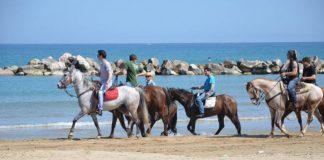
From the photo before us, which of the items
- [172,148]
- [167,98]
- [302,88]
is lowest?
[172,148]

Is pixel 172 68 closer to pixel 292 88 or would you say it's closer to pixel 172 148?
pixel 292 88

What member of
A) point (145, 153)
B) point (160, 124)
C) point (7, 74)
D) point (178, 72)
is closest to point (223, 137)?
point (145, 153)

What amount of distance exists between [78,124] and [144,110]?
717 centimetres

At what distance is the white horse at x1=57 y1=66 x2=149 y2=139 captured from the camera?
19219 millimetres

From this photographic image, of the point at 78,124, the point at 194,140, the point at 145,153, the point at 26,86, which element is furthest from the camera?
the point at 26,86

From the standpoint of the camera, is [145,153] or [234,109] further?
[234,109]

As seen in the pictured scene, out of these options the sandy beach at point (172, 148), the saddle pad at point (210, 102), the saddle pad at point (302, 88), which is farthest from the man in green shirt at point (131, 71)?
the saddle pad at point (302, 88)

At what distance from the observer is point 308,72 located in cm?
2045

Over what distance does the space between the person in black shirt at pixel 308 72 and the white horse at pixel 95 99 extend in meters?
4.24

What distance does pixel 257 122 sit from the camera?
27859 mm

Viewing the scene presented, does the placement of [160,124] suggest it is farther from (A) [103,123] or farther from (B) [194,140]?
(B) [194,140]

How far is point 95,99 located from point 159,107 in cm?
230

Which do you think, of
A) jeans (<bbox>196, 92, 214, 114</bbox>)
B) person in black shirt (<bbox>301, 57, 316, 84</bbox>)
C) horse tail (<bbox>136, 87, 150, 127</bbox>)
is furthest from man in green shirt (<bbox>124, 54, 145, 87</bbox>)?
person in black shirt (<bbox>301, 57, 316, 84</bbox>)

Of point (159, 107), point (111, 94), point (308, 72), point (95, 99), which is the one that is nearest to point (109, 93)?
point (111, 94)
